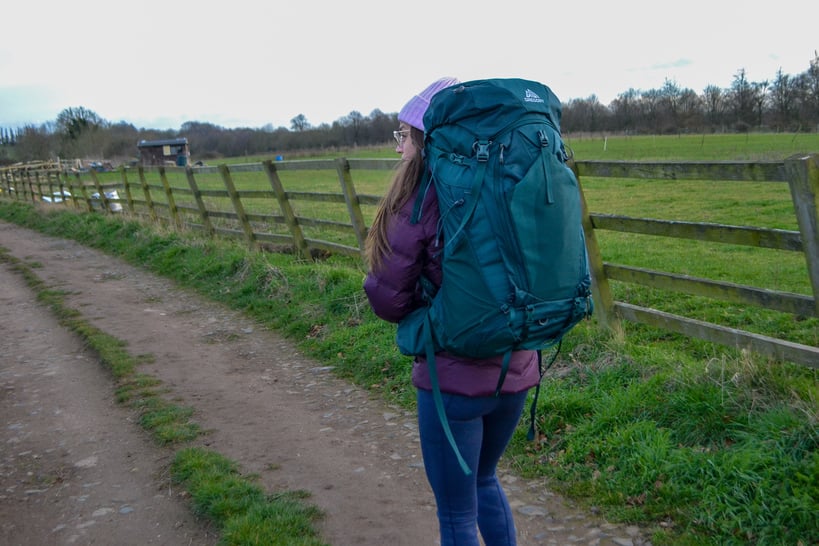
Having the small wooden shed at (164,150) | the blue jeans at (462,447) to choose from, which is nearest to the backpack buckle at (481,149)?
the blue jeans at (462,447)

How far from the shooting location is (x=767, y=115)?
37.3m

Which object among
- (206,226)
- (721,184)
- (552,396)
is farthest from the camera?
(721,184)

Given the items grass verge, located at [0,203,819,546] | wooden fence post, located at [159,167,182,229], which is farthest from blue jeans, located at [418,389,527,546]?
wooden fence post, located at [159,167,182,229]

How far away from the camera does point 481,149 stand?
6.32 ft

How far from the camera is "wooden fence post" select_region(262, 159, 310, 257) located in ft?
29.8

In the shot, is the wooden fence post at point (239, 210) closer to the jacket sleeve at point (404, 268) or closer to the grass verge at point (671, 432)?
the grass verge at point (671, 432)

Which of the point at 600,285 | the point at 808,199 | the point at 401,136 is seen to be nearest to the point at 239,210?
the point at 600,285

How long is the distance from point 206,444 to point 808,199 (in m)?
3.58

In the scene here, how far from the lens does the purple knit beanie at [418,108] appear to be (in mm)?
2238

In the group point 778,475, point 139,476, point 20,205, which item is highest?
point 20,205

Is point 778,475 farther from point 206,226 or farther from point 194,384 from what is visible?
point 206,226

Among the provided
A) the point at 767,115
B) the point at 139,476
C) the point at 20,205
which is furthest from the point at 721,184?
the point at 767,115

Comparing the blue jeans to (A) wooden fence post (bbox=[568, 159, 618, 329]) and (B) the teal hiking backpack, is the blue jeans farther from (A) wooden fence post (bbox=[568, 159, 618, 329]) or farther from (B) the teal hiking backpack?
(A) wooden fence post (bbox=[568, 159, 618, 329])

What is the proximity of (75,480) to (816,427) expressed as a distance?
149 inches
